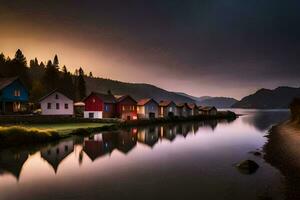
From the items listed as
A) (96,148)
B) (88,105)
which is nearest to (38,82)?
(88,105)

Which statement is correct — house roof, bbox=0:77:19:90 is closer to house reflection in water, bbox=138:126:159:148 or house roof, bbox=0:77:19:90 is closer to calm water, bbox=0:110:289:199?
house reflection in water, bbox=138:126:159:148

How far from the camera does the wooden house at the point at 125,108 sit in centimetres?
8275

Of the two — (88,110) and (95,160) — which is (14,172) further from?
(88,110)

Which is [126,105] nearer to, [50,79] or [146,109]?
[146,109]

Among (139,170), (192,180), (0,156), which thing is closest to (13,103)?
(0,156)

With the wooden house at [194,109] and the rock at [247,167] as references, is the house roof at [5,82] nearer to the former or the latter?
the rock at [247,167]

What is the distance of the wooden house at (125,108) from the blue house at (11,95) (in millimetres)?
28183

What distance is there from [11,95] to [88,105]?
22.4 metres

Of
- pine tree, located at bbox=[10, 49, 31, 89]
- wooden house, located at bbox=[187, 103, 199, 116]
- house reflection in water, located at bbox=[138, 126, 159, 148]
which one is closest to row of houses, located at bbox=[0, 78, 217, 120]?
wooden house, located at bbox=[187, 103, 199, 116]

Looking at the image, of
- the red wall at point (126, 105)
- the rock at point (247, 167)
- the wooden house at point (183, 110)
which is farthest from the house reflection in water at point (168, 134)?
the wooden house at point (183, 110)

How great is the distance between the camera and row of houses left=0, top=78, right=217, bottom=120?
6631 centimetres

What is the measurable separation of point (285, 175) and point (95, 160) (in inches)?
772

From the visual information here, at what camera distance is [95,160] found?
2906cm

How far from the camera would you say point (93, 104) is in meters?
79.1
